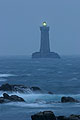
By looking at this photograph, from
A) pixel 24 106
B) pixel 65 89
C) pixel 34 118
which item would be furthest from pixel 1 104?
pixel 65 89

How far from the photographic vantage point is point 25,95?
64.8 m

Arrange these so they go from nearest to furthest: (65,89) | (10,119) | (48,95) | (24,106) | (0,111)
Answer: (10,119) < (0,111) < (24,106) < (48,95) < (65,89)

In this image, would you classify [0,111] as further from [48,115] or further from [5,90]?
[5,90]

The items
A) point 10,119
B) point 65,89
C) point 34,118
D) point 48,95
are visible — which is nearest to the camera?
point 34,118

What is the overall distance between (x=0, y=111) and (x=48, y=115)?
34.4 ft

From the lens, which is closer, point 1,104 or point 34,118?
point 34,118

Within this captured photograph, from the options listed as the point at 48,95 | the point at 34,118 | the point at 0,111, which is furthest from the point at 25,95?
the point at 34,118

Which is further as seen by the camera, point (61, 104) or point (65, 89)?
point (65, 89)

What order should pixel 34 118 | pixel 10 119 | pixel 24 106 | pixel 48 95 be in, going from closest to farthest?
1. pixel 34 118
2. pixel 10 119
3. pixel 24 106
4. pixel 48 95

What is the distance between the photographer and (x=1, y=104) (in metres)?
50.9

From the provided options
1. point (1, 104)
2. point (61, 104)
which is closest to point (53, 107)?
point (61, 104)

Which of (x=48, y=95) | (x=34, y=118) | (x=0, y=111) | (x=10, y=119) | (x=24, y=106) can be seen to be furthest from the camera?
(x=48, y=95)

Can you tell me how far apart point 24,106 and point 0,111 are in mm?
4533

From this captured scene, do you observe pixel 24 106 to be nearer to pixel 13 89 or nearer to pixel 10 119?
pixel 10 119
